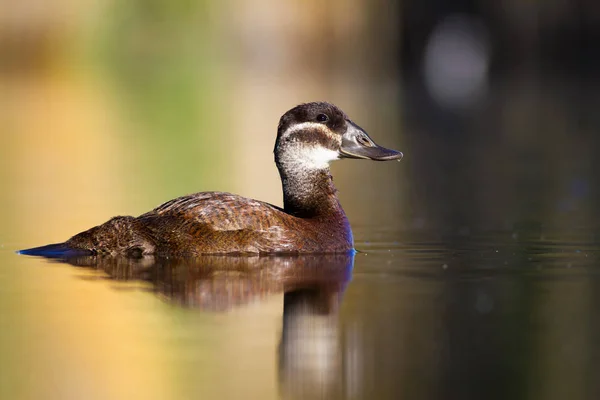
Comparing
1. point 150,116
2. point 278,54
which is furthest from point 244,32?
point 150,116

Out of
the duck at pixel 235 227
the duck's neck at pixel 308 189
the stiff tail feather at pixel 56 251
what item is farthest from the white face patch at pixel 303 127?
the stiff tail feather at pixel 56 251

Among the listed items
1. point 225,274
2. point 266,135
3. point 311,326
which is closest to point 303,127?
point 225,274

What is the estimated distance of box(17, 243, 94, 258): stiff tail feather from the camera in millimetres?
→ 9297

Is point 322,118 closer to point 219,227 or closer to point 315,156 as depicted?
point 315,156

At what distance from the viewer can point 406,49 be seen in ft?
129

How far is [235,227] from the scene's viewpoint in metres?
9.16

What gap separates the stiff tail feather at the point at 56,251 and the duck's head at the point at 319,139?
1.69 metres

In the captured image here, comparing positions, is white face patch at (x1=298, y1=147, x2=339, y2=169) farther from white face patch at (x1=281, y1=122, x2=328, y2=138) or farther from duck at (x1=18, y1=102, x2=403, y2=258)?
white face patch at (x1=281, y1=122, x2=328, y2=138)

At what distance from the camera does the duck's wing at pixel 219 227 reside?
9078mm

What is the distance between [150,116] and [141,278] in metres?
18.3

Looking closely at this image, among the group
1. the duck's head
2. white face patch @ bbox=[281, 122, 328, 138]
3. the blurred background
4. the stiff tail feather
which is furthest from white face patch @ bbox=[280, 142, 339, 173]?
the stiff tail feather

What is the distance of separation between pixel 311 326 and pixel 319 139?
328 centimetres

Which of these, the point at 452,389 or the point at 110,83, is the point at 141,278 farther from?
the point at 110,83

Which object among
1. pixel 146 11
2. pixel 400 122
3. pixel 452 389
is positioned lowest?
pixel 452 389
